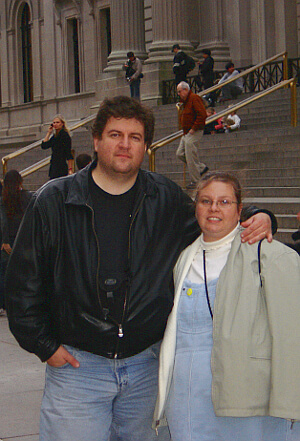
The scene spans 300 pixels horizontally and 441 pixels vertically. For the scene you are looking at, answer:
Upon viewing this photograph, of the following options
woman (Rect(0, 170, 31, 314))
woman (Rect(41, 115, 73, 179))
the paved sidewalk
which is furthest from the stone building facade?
the paved sidewalk

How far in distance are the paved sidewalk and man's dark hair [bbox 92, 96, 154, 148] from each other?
2368 mm

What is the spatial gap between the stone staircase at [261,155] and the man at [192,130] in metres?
0.64

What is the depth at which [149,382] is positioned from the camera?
3.58 metres

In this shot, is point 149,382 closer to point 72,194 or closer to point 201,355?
point 201,355

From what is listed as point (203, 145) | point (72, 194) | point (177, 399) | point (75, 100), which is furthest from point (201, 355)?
point (75, 100)

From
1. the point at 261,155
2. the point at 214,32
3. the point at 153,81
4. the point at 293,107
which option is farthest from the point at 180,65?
the point at 261,155

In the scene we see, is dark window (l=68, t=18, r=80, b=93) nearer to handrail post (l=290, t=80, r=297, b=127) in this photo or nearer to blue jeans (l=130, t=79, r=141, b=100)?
blue jeans (l=130, t=79, r=141, b=100)

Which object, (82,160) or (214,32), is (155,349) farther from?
(214,32)

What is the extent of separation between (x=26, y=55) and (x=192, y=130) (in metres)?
22.8

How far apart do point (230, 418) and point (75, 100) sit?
2764 centimetres

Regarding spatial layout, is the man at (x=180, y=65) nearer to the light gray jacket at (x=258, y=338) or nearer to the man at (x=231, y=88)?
the man at (x=231, y=88)

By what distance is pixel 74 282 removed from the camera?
136 inches

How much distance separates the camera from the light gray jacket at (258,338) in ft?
10.6

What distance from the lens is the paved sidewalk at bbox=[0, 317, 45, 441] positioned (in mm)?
5297
